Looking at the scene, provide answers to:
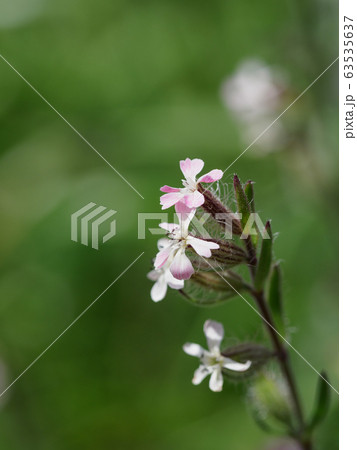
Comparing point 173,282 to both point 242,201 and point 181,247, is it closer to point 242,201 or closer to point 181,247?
point 181,247

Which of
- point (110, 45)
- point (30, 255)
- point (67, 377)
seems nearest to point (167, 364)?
point (67, 377)

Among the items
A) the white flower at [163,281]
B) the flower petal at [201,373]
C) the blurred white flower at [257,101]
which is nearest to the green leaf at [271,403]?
the flower petal at [201,373]

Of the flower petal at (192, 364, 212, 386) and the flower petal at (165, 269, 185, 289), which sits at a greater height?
the flower petal at (165, 269, 185, 289)

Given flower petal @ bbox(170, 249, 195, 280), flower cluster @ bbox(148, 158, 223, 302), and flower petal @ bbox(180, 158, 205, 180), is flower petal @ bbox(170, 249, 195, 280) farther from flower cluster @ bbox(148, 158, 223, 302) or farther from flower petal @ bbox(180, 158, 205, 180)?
flower petal @ bbox(180, 158, 205, 180)

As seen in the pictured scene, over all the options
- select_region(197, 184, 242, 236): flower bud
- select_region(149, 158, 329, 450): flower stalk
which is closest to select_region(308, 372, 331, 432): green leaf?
select_region(149, 158, 329, 450): flower stalk

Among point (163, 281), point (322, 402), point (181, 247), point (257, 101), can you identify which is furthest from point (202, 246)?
point (257, 101)

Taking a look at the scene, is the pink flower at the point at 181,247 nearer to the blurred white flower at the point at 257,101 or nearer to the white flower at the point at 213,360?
the white flower at the point at 213,360

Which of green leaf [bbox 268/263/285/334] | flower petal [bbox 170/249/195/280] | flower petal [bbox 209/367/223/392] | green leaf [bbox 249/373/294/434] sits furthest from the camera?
green leaf [bbox 249/373/294/434]
